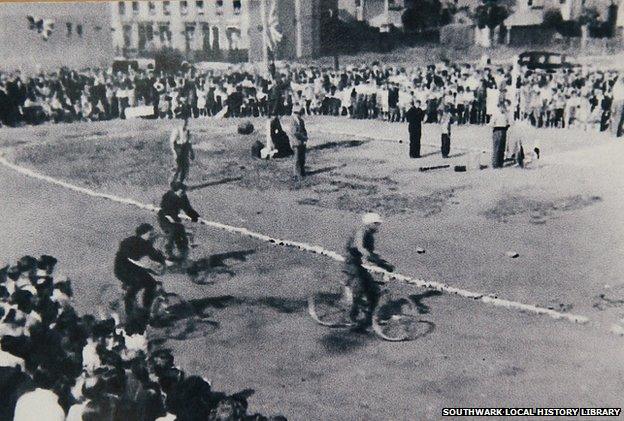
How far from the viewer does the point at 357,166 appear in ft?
47.5

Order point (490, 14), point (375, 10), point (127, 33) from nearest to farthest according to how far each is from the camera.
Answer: point (127, 33) < point (490, 14) < point (375, 10)

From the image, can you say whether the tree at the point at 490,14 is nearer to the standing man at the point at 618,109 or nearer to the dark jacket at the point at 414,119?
the dark jacket at the point at 414,119

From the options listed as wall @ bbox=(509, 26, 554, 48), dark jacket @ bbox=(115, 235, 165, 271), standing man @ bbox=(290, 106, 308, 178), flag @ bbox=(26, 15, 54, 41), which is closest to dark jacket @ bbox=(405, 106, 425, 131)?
standing man @ bbox=(290, 106, 308, 178)

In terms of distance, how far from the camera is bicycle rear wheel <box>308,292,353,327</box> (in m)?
6.99

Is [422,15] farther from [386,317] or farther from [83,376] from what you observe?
[83,376]

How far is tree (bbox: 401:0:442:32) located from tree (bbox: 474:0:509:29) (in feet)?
3.37

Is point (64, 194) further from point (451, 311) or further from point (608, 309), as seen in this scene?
point (608, 309)

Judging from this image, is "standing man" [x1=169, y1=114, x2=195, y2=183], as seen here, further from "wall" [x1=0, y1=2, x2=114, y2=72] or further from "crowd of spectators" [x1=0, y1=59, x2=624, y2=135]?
"wall" [x1=0, y1=2, x2=114, y2=72]

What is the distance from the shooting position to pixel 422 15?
1553 cm

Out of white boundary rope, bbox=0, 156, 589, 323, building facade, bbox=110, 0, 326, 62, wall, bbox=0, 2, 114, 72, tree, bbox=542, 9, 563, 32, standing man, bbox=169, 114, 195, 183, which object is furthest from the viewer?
tree, bbox=542, 9, 563, 32

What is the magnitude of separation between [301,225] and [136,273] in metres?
4.07

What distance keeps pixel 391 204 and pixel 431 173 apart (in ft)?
8.37

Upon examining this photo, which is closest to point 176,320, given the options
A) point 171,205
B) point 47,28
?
point 171,205

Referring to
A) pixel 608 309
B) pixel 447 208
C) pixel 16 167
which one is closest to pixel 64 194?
pixel 16 167
